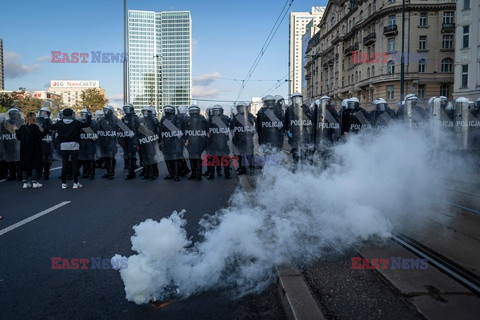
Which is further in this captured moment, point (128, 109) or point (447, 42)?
point (447, 42)

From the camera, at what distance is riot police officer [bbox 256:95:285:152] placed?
11211 millimetres

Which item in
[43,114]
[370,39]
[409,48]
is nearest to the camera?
[43,114]

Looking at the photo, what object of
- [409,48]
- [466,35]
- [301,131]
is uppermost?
[409,48]

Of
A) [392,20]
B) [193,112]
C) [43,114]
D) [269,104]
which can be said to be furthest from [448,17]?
[43,114]

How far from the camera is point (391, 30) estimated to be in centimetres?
5156

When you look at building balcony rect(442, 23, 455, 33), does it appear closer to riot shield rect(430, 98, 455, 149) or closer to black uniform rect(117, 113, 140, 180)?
riot shield rect(430, 98, 455, 149)

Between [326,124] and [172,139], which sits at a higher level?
[326,124]

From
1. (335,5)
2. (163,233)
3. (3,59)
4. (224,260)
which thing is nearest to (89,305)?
(163,233)

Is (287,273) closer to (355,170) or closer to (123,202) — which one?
(355,170)

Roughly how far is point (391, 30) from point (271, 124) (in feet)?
155

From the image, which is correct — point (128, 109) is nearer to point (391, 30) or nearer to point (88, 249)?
point (88, 249)

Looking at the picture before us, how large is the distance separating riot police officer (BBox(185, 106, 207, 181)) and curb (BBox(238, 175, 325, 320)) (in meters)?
7.57

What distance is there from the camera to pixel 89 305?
10.6ft

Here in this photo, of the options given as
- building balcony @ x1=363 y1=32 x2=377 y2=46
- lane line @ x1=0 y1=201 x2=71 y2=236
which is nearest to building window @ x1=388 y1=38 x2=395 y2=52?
building balcony @ x1=363 y1=32 x2=377 y2=46
